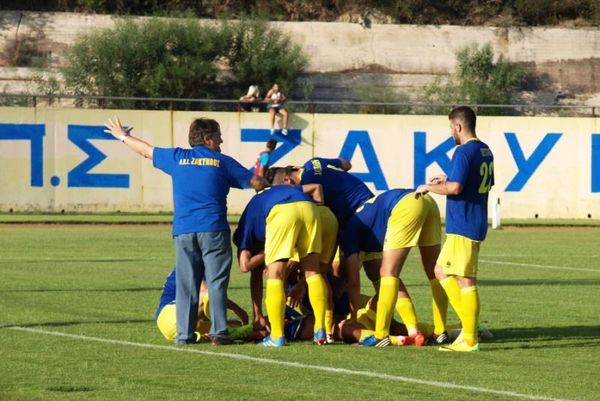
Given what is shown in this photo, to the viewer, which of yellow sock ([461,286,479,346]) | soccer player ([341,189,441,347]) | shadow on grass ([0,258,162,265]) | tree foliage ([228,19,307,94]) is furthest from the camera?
tree foliage ([228,19,307,94])

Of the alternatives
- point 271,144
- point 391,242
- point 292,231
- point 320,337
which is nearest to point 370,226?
point 391,242

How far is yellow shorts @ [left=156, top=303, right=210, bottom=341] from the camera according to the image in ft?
41.2

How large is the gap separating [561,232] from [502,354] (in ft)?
70.9

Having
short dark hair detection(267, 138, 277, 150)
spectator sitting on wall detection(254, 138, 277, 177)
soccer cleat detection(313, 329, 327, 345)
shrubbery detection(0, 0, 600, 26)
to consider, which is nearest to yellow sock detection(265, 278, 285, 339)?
soccer cleat detection(313, 329, 327, 345)

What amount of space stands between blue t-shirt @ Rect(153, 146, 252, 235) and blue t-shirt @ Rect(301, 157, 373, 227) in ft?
3.31

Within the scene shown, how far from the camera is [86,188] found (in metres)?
37.0

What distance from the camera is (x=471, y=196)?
1198 cm

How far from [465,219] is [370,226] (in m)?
1.08

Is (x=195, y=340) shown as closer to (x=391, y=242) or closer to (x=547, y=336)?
(x=391, y=242)

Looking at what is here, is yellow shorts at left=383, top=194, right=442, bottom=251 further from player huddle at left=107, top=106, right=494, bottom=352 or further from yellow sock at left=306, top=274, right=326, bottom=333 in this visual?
yellow sock at left=306, top=274, right=326, bottom=333

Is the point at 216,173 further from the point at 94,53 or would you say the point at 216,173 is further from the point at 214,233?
the point at 94,53

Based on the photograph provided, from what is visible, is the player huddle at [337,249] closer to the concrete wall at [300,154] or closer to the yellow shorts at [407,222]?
the yellow shorts at [407,222]

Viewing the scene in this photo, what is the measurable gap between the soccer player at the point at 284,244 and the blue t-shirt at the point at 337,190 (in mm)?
642

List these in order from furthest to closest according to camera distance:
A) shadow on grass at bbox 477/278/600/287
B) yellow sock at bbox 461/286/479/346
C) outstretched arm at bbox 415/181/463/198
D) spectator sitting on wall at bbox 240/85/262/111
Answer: spectator sitting on wall at bbox 240/85/262/111 → shadow on grass at bbox 477/278/600/287 → yellow sock at bbox 461/286/479/346 → outstretched arm at bbox 415/181/463/198
